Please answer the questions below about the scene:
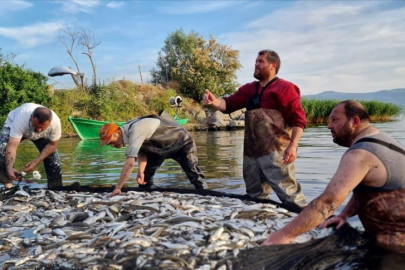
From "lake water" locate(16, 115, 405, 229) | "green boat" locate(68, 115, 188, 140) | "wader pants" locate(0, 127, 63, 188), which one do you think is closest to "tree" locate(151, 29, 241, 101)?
"green boat" locate(68, 115, 188, 140)

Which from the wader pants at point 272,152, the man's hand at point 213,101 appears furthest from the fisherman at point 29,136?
the wader pants at point 272,152

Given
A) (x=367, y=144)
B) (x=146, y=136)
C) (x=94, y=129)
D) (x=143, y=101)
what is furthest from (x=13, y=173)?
(x=143, y=101)

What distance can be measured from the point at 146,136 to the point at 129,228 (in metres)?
2.64

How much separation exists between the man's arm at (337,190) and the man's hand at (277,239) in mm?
103

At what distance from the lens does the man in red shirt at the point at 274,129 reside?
19.1 ft

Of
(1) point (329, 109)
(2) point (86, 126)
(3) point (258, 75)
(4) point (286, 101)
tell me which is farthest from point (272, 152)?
(1) point (329, 109)

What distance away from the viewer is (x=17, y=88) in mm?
27234

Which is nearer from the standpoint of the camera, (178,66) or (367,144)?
(367,144)

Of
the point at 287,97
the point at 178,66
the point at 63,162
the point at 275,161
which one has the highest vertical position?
the point at 178,66

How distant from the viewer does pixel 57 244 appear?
4352mm

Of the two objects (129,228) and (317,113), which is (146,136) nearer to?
(129,228)

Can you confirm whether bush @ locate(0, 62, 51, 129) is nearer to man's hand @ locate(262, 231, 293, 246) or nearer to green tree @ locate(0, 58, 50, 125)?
green tree @ locate(0, 58, 50, 125)

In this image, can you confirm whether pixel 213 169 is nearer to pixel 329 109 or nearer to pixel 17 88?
pixel 17 88

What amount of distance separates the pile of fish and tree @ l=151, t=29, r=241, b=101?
36.2m
